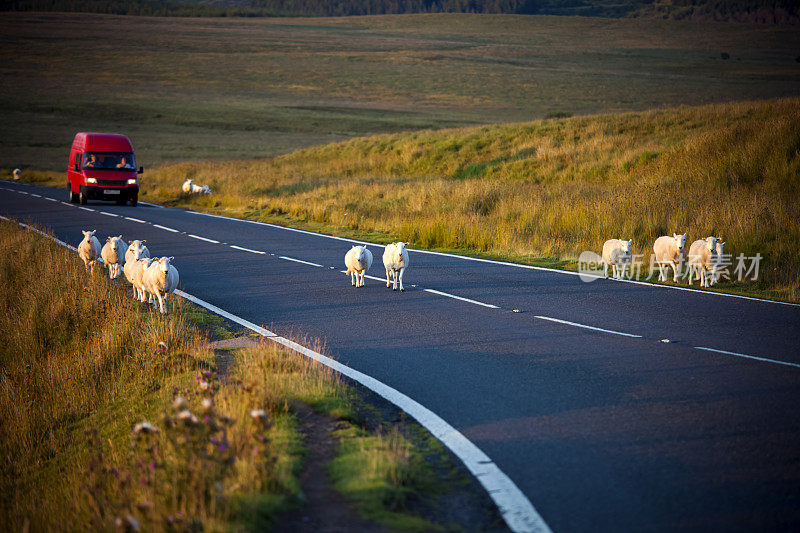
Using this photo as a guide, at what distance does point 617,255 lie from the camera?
14.7 m

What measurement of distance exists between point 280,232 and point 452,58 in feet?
445

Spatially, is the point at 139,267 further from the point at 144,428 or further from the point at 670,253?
the point at 670,253

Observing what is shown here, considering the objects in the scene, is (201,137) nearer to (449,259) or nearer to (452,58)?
(449,259)

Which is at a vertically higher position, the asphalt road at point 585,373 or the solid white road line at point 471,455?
the asphalt road at point 585,373

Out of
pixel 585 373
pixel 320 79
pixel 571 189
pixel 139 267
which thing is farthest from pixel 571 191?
pixel 320 79

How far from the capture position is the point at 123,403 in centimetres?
849

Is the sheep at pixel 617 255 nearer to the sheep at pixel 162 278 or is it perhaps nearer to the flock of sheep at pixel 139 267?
the flock of sheep at pixel 139 267

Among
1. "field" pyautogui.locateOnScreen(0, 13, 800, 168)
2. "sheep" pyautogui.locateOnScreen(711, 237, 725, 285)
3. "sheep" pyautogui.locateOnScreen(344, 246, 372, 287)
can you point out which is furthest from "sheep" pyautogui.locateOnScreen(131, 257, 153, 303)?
"field" pyautogui.locateOnScreen(0, 13, 800, 168)

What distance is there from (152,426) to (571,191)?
20025mm

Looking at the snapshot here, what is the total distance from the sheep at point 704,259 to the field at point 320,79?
4874 centimetres

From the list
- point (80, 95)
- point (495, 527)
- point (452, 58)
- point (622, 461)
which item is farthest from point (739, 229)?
point (452, 58)

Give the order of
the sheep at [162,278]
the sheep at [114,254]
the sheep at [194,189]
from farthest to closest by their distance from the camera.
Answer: the sheep at [194,189]
the sheep at [114,254]
the sheep at [162,278]

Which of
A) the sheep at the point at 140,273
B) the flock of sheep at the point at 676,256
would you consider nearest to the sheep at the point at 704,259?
the flock of sheep at the point at 676,256

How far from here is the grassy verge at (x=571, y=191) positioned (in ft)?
55.7
